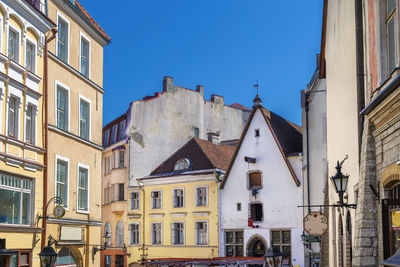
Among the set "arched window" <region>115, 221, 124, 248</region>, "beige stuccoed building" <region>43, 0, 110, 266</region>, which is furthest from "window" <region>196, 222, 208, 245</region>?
"beige stuccoed building" <region>43, 0, 110, 266</region>

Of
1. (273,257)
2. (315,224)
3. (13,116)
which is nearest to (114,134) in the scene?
(13,116)

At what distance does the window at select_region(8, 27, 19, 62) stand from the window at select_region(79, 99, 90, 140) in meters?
5.16

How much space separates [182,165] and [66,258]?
80.4ft

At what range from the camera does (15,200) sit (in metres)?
18.8

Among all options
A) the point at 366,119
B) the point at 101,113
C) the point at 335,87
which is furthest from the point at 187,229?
the point at 366,119

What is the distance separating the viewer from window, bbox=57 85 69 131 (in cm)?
2236

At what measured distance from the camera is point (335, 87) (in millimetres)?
19375

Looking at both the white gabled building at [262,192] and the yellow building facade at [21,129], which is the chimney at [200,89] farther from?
the yellow building facade at [21,129]

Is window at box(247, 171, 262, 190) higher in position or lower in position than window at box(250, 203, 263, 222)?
higher

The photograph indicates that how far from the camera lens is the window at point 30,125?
1998 centimetres

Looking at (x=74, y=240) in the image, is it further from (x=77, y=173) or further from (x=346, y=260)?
(x=346, y=260)

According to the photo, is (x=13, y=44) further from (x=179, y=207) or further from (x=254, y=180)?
(x=179, y=207)

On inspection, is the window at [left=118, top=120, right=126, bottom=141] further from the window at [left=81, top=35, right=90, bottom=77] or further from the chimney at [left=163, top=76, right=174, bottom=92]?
the window at [left=81, top=35, right=90, bottom=77]

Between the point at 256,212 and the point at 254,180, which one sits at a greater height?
the point at 254,180
